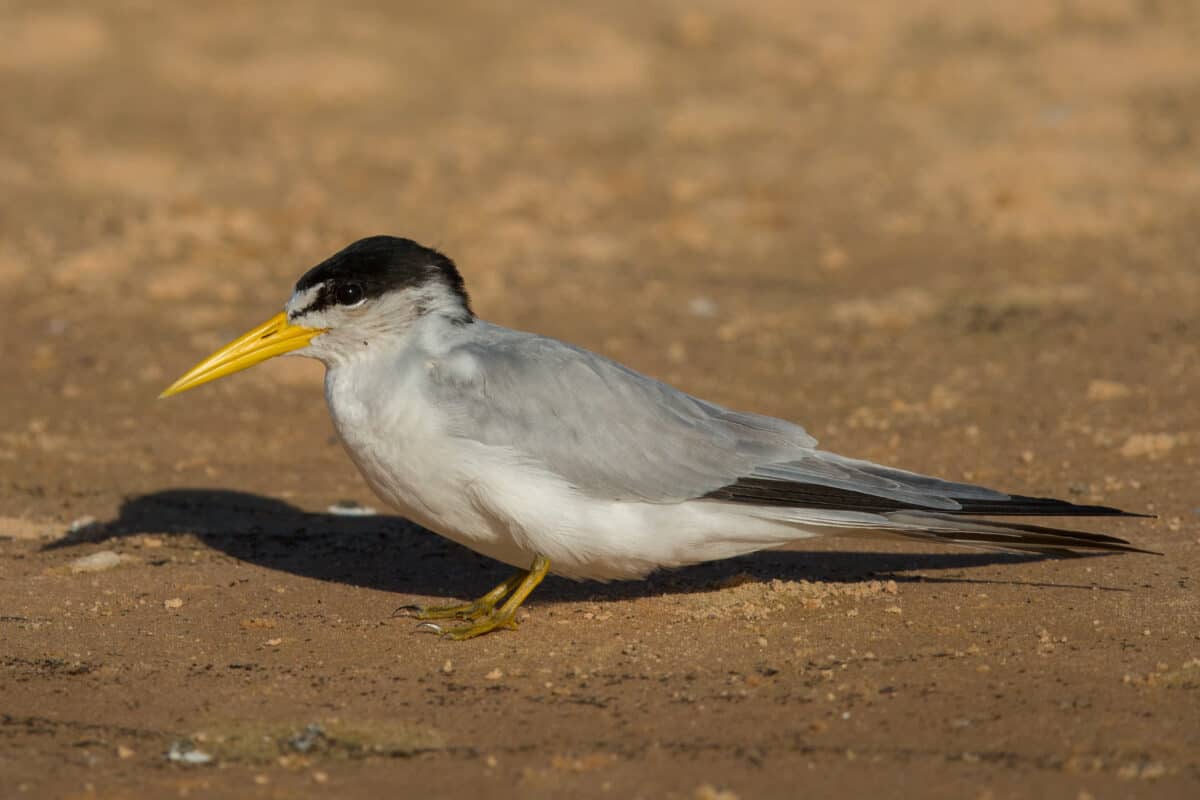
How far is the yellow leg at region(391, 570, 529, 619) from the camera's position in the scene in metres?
5.18

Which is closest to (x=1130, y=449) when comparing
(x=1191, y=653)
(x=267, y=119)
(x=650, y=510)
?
(x=1191, y=653)

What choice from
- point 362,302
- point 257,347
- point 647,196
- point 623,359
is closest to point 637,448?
point 362,302

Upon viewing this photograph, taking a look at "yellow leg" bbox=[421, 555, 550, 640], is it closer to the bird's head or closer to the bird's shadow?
the bird's shadow

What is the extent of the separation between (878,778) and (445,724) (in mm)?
1179

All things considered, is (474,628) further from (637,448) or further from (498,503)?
(637,448)

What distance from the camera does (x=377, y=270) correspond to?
4992 millimetres

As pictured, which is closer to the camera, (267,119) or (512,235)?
(512,235)

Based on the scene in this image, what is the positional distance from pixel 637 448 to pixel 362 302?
1.01 m

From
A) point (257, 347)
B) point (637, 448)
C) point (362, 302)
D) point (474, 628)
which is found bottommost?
point (474, 628)

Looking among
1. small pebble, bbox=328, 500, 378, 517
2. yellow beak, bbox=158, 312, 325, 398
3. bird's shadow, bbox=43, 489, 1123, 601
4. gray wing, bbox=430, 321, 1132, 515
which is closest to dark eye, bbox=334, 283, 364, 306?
yellow beak, bbox=158, 312, 325, 398

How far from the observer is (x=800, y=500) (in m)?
4.76

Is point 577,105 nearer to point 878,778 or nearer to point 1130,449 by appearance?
point 1130,449

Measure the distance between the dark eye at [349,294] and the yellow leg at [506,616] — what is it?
103 cm

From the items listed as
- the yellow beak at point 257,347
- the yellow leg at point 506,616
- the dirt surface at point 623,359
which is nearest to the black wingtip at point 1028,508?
the dirt surface at point 623,359
